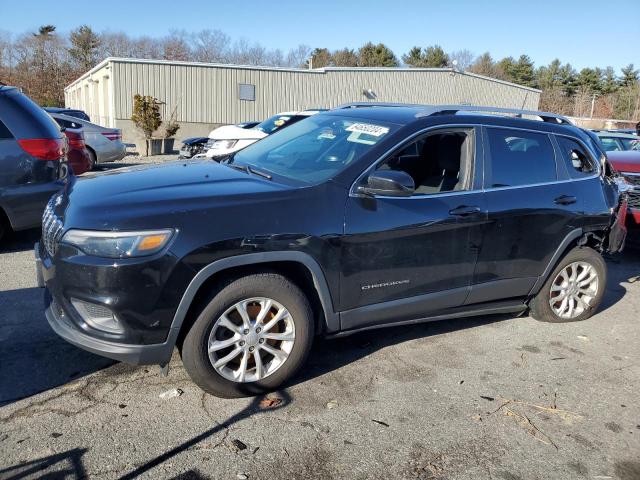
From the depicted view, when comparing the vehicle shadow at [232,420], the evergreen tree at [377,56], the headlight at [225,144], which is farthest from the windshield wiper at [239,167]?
the evergreen tree at [377,56]

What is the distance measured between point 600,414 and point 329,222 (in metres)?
2.15

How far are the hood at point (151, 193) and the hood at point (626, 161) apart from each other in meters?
5.95

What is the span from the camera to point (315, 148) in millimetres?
4273

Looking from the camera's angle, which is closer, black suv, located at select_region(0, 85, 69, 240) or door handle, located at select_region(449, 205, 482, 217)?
door handle, located at select_region(449, 205, 482, 217)

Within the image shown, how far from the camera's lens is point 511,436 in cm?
330

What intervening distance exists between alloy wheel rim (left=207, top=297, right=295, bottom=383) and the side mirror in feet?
3.12

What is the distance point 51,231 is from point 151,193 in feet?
2.16

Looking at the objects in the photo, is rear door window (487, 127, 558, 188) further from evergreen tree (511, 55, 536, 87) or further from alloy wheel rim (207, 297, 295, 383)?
evergreen tree (511, 55, 536, 87)

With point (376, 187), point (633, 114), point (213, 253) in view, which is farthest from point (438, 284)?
point (633, 114)

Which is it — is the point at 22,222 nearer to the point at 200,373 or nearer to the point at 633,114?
the point at 200,373

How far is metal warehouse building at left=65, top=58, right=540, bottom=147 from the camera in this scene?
2422 cm

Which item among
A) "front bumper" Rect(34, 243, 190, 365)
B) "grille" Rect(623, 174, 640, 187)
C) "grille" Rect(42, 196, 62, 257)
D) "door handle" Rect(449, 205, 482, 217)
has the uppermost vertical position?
"grille" Rect(623, 174, 640, 187)

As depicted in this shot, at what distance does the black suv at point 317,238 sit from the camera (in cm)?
310


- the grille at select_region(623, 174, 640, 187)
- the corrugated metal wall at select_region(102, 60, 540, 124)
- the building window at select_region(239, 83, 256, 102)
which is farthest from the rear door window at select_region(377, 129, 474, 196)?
the building window at select_region(239, 83, 256, 102)
